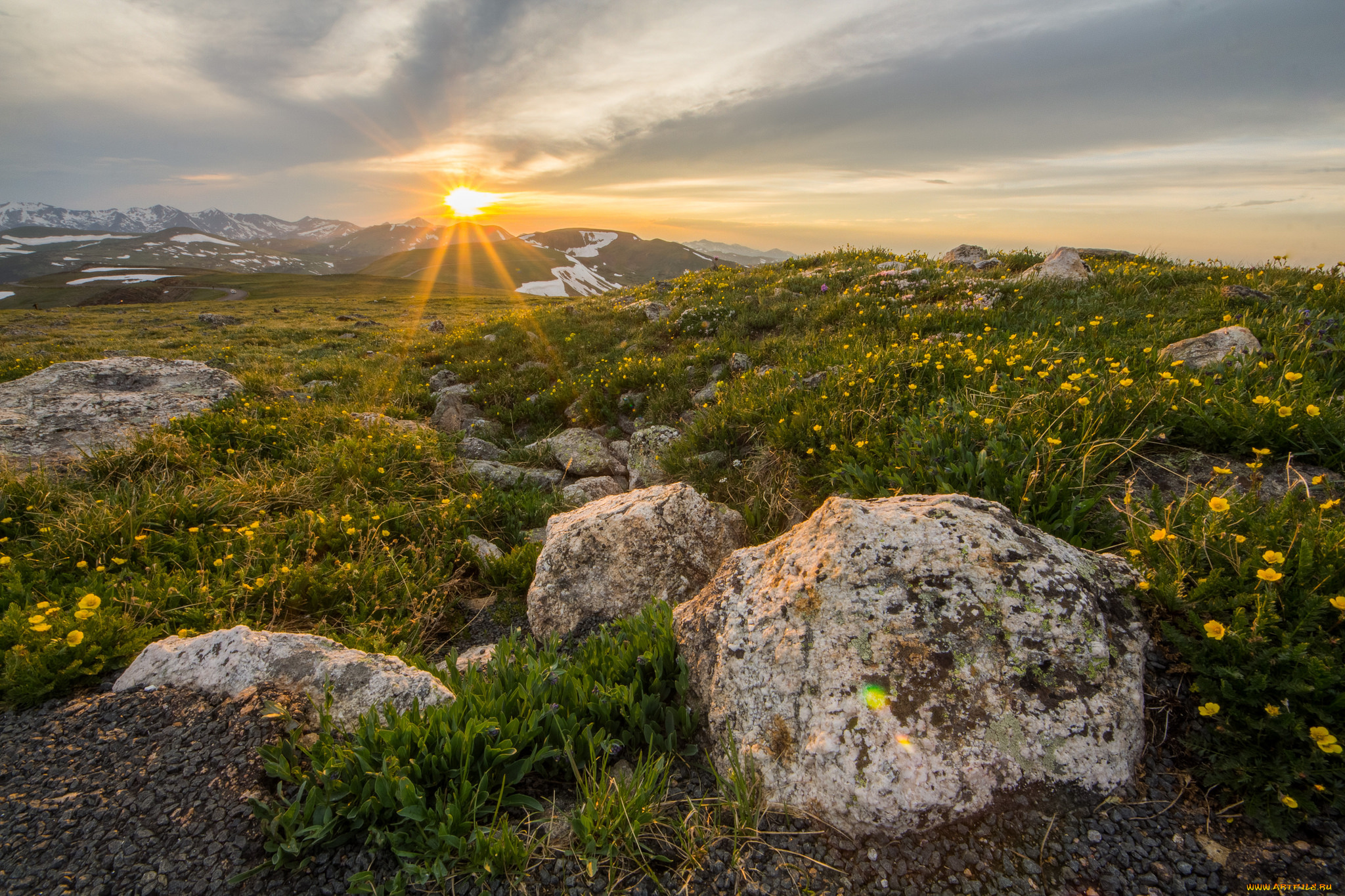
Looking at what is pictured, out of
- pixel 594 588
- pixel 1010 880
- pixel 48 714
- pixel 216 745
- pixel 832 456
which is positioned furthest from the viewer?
pixel 832 456

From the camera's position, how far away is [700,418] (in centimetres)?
698

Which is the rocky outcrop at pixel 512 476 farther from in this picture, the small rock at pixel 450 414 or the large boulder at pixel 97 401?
the large boulder at pixel 97 401

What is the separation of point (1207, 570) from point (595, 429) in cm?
803

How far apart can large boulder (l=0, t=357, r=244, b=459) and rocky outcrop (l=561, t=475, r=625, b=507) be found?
229 inches

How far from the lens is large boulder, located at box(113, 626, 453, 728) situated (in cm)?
314

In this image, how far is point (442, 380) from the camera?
41.7 ft

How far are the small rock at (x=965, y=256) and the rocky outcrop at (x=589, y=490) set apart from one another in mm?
10604

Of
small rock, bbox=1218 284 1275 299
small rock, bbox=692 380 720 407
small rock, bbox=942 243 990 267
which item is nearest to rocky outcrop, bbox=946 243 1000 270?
small rock, bbox=942 243 990 267

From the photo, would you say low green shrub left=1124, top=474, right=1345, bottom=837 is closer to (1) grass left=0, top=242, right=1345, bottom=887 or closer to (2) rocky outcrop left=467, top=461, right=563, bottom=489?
(1) grass left=0, top=242, right=1345, bottom=887

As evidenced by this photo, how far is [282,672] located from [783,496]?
4.05 m

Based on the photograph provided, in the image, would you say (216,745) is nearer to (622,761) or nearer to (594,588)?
(622,761)

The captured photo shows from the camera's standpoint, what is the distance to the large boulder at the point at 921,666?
7.66 feet

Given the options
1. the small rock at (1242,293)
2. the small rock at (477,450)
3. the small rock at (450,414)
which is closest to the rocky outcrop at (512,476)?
the small rock at (477,450)

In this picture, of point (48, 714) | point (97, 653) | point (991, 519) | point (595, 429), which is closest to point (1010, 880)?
point (991, 519)
